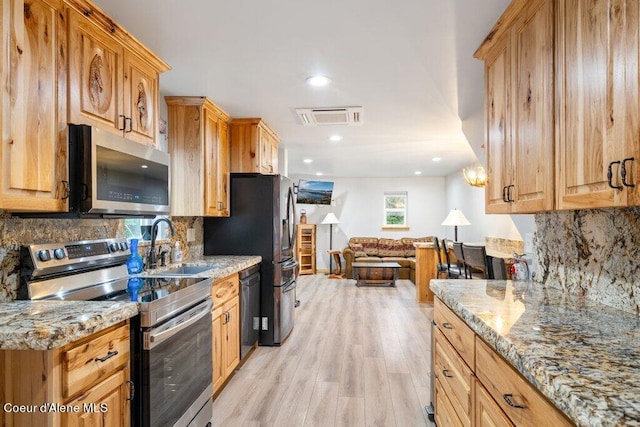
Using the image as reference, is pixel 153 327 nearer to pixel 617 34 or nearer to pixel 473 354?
pixel 473 354

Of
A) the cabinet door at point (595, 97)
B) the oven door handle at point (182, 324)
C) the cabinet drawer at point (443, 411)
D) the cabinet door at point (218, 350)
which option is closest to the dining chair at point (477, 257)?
the cabinet drawer at point (443, 411)

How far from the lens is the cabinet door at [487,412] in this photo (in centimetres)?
113

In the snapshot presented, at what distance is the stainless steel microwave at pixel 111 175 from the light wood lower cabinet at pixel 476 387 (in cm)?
174

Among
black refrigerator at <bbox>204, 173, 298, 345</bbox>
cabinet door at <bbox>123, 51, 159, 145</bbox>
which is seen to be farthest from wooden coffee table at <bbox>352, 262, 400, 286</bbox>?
cabinet door at <bbox>123, 51, 159, 145</bbox>

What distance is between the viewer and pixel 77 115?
1.64 m

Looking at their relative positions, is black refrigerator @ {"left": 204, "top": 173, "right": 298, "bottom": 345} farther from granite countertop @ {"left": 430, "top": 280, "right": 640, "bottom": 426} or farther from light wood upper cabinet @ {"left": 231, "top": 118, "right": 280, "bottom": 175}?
granite countertop @ {"left": 430, "top": 280, "right": 640, "bottom": 426}

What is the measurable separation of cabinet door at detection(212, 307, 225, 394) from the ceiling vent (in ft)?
6.26

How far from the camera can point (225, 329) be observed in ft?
8.91

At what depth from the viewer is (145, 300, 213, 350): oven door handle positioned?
1.61m

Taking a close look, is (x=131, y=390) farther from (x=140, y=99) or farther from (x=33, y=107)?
(x=140, y=99)

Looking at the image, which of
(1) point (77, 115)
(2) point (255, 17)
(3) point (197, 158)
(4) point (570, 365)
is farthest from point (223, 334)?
(4) point (570, 365)

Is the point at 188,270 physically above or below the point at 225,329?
above

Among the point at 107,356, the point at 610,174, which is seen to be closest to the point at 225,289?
the point at 107,356

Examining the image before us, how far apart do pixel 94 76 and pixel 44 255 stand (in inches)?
35.2
